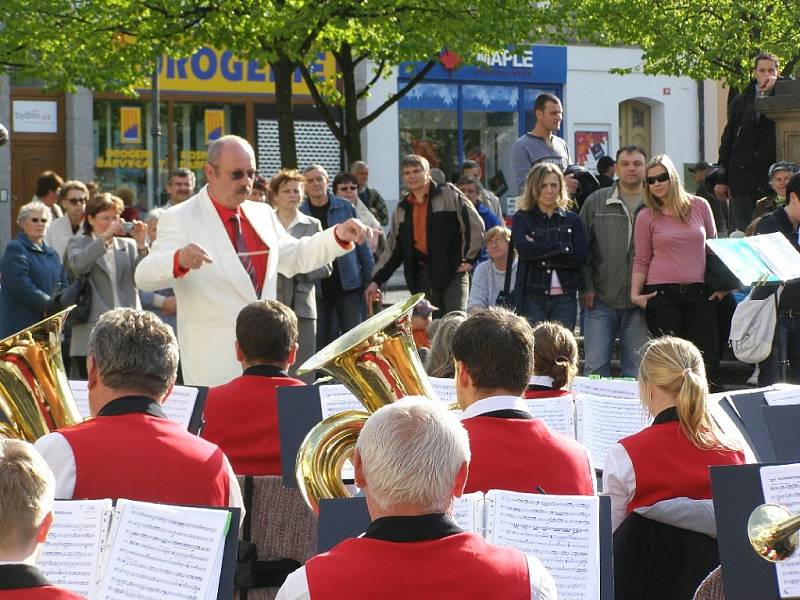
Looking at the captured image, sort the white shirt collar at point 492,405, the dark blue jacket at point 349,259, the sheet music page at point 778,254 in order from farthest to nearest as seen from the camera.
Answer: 1. the dark blue jacket at point 349,259
2. the sheet music page at point 778,254
3. the white shirt collar at point 492,405

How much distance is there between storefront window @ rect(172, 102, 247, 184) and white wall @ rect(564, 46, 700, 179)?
6663mm

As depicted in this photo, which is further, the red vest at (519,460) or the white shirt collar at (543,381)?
the white shirt collar at (543,381)

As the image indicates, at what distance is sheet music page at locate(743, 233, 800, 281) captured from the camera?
7.71m

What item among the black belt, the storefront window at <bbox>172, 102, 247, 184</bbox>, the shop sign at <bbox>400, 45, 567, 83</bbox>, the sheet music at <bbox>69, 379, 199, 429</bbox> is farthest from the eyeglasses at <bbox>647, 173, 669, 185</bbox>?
the shop sign at <bbox>400, 45, 567, 83</bbox>

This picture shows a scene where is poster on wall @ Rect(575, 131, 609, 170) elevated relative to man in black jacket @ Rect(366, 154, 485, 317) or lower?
elevated

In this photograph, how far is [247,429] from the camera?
518 cm

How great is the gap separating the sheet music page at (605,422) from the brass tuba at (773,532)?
2.11m

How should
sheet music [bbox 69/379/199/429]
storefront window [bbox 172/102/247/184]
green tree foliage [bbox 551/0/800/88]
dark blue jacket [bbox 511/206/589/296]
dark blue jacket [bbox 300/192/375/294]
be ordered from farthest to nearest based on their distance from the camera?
1. storefront window [bbox 172/102/247/184]
2. green tree foliage [bbox 551/0/800/88]
3. dark blue jacket [bbox 300/192/375/294]
4. dark blue jacket [bbox 511/206/589/296]
5. sheet music [bbox 69/379/199/429]

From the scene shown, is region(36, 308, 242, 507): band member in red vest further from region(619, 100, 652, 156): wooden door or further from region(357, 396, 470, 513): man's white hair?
region(619, 100, 652, 156): wooden door

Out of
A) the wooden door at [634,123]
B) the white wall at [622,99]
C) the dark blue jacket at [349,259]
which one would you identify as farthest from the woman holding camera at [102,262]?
the wooden door at [634,123]

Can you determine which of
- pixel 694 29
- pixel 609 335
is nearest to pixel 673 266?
pixel 609 335

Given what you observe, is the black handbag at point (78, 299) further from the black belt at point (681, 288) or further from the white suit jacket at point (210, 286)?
the black belt at point (681, 288)

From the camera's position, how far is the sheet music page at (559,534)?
3.37m

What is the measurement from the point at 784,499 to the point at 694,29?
622 inches
